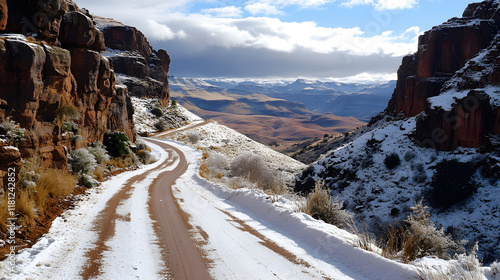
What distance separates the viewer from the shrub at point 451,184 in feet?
73.5

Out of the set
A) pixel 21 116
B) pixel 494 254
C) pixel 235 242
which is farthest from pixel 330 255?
pixel 494 254

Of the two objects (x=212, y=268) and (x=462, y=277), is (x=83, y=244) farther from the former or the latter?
(x=462, y=277)

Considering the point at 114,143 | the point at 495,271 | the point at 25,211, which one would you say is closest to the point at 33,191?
the point at 25,211

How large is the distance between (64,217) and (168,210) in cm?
302

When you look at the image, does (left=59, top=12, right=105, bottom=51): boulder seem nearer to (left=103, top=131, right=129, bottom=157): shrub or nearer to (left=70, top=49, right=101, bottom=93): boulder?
(left=70, top=49, right=101, bottom=93): boulder

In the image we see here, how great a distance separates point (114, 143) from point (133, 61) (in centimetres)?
6331

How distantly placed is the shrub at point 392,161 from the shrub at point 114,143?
26.3m

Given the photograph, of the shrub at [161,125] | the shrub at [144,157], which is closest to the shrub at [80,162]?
the shrub at [144,157]

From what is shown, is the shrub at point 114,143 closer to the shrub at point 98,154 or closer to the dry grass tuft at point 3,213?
the shrub at point 98,154

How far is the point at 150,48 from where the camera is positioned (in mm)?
93625

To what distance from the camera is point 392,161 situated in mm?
28844

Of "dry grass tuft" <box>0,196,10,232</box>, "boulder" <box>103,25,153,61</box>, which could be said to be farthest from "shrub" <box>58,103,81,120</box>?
"boulder" <box>103,25,153,61</box>

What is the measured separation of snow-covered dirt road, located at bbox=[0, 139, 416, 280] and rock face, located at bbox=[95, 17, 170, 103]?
238 ft

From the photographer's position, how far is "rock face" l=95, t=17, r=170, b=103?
7569 centimetres
